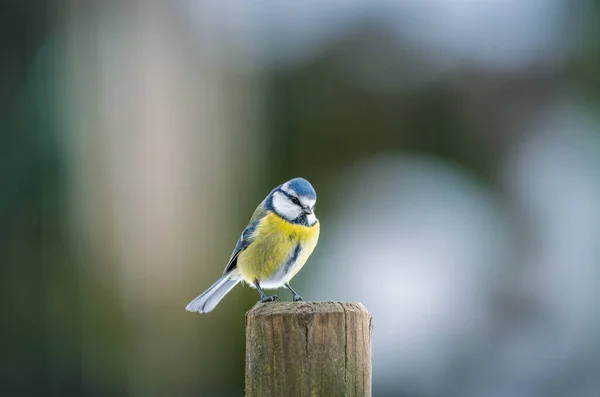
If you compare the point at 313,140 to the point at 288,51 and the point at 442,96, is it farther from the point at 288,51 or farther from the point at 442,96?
the point at 442,96

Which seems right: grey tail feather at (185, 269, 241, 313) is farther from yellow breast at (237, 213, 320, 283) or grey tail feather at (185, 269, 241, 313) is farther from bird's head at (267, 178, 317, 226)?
bird's head at (267, 178, 317, 226)

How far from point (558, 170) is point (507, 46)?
1088 mm

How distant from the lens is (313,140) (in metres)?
5.49

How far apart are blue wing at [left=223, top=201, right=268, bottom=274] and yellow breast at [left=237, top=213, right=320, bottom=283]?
18 mm

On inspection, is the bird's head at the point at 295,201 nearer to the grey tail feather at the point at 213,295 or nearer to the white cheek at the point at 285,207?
the white cheek at the point at 285,207

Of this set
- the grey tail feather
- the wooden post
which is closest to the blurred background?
the grey tail feather

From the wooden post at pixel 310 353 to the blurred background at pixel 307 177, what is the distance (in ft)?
10.1

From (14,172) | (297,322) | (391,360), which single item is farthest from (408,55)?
(297,322)

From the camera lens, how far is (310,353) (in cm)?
148

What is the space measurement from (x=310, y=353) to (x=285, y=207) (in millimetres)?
1173

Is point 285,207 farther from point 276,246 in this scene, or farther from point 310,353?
point 310,353

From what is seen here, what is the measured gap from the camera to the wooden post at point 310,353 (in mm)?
1473

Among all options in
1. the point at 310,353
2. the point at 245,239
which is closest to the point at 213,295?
the point at 245,239

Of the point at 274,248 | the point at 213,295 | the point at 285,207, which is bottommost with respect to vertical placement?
the point at 213,295
